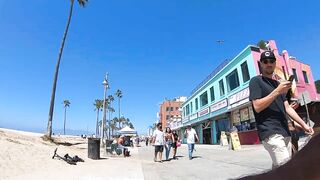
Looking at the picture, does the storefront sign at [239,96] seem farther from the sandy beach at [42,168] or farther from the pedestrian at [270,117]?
the pedestrian at [270,117]

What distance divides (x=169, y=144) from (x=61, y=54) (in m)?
14.1

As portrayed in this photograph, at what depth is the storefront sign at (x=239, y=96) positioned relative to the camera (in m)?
26.3

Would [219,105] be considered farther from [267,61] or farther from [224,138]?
[267,61]

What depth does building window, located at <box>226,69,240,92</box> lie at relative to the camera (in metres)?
29.6

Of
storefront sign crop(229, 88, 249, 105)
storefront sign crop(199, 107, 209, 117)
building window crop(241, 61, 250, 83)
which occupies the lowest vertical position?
storefront sign crop(229, 88, 249, 105)

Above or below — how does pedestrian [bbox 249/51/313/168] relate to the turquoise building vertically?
below

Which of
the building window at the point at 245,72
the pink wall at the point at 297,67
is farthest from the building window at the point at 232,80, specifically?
the pink wall at the point at 297,67

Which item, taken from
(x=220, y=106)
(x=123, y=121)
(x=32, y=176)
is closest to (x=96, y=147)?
(x=32, y=176)

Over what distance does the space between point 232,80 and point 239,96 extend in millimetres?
3340

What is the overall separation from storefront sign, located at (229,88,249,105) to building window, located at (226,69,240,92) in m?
1.08

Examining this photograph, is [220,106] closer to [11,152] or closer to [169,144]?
[169,144]

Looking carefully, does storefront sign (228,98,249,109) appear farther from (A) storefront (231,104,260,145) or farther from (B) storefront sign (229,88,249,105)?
(A) storefront (231,104,260,145)

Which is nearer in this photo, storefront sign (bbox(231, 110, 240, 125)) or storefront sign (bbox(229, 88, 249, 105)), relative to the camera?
storefront sign (bbox(229, 88, 249, 105))

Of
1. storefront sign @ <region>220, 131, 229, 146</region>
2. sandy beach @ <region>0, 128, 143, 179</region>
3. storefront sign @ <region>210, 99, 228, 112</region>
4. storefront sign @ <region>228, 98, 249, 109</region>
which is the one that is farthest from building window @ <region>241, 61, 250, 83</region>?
sandy beach @ <region>0, 128, 143, 179</region>
